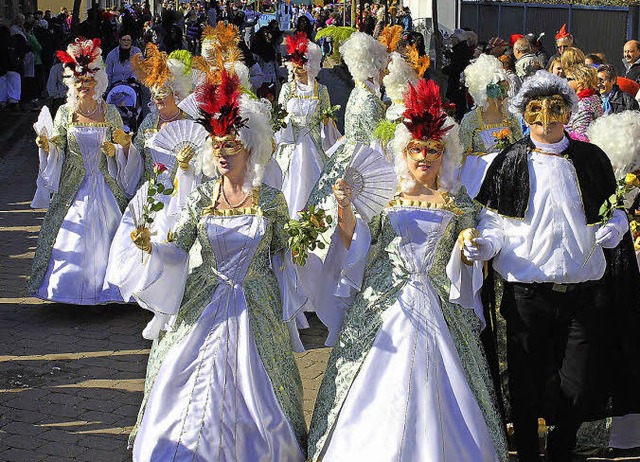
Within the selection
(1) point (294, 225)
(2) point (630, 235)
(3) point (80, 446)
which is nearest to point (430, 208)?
(1) point (294, 225)

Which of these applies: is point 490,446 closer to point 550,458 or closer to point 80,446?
point 550,458

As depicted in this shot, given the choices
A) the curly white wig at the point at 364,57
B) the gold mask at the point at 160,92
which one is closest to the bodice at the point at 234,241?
the gold mask at the point at 160,92

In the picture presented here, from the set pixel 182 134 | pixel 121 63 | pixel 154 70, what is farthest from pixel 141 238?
pixel 121 63

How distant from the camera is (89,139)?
28.1 ft

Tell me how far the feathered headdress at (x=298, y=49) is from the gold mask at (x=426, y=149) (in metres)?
5.95

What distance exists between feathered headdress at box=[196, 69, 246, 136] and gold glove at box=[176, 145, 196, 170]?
77.5 inches

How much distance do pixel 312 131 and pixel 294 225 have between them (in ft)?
18.5

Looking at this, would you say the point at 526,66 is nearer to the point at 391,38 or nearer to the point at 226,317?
the point at 391,38

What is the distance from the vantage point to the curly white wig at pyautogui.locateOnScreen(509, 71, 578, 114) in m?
5.41

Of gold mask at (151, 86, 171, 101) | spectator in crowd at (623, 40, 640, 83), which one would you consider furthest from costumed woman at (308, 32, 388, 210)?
spectator in crowd at (623, 40, 640, 83)

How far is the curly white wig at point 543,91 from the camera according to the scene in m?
5.41

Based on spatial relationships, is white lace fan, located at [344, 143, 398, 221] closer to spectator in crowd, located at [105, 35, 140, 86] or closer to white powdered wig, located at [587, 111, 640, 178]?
white powdered wig, located at [587, 111, 640, 178]

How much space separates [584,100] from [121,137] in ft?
11.5

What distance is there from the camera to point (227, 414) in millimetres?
5152
